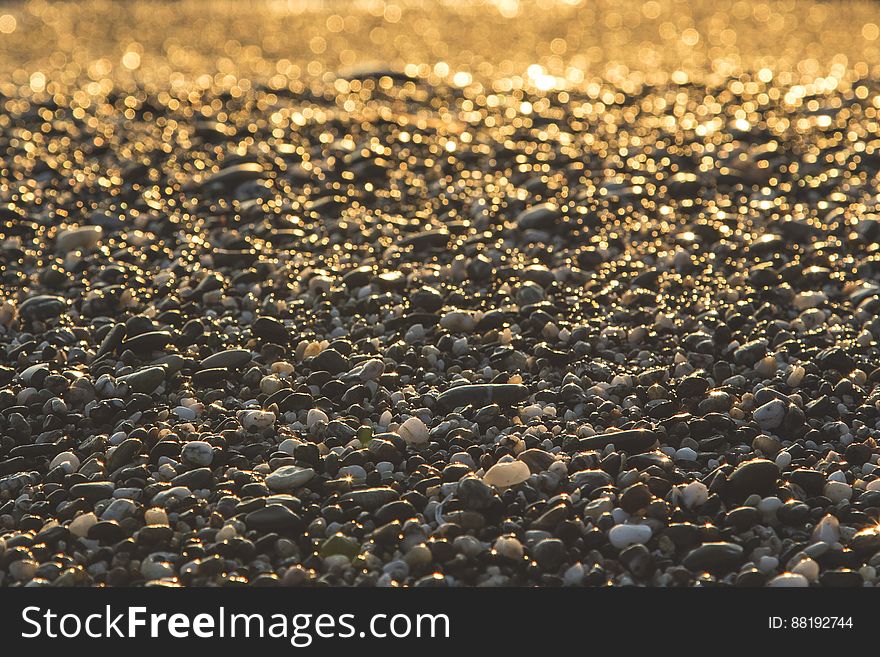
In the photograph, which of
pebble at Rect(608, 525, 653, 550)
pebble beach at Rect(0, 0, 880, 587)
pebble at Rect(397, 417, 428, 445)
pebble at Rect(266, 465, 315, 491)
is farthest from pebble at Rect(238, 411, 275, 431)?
pebble at Rect(608, 525, 653, 550)

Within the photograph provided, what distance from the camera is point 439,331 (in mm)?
5828

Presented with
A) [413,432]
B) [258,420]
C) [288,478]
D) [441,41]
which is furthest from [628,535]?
[441,41]

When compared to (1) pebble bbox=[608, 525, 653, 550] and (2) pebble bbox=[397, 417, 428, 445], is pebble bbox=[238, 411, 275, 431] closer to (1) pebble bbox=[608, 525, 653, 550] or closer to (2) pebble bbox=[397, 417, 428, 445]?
(2) pebble bbox=[397, 417, 428, 445]

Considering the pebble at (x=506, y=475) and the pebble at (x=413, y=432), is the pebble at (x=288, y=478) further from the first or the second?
the pebble at (x=506, y=475)

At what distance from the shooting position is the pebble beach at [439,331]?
13.5 feet

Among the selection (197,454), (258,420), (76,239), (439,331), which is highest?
(76,239)

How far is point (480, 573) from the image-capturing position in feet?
13.0

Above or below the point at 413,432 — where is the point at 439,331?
above

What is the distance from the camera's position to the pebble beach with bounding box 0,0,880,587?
13.5 feet

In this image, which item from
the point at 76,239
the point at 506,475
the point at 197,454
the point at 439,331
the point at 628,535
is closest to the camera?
the point at 628,535

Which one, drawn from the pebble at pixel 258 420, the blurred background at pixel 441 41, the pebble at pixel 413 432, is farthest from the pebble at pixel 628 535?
the blurred background at pixel 441 41

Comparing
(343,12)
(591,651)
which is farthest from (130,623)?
(343,12)

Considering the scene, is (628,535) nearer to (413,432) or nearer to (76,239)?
(413,432)

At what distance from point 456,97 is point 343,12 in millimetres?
8404
